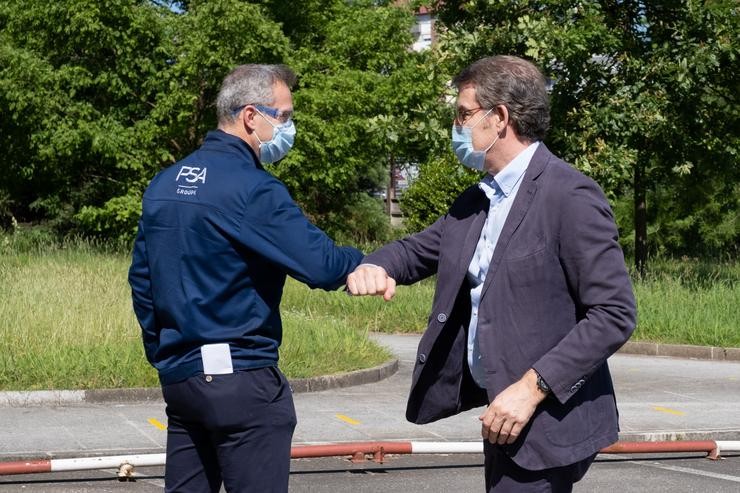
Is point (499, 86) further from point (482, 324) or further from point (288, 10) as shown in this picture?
point (288, 10)

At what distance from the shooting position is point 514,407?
11.1ft

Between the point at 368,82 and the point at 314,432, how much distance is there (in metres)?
21.5

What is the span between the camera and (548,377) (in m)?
3.38

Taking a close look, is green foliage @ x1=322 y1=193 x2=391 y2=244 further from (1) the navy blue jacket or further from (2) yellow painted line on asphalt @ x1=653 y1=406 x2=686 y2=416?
(1) the navy blue jacket

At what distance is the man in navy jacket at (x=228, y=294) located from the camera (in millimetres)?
3713

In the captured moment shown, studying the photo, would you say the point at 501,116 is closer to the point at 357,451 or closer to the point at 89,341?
the point at 357,451

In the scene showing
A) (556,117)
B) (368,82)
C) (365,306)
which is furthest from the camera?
(368,82)

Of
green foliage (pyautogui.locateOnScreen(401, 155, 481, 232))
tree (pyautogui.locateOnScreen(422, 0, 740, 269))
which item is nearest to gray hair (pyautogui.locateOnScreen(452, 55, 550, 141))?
tree (pyautogui.locateOnScreen(422, 0, 740, 269))

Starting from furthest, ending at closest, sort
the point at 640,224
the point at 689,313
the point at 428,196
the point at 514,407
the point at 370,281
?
the point at 428,196 < the point at 640,224 < the point at 689,313 < the point at 370,281 < the point at 514,407

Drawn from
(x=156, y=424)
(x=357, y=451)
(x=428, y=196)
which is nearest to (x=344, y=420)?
(x=156, y=424)

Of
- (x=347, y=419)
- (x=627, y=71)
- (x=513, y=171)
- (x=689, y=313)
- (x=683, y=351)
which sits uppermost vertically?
(x=627, y=71)

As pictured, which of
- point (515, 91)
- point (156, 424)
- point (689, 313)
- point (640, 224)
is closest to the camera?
point (515, 91)

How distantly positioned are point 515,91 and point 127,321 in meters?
9.35

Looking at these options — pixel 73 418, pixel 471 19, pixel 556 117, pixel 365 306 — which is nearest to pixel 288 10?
pixel 471 19
